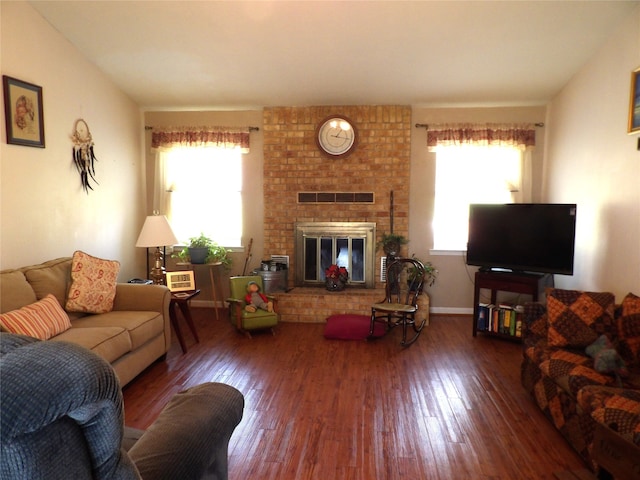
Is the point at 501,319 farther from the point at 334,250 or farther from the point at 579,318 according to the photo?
the point at 334,250

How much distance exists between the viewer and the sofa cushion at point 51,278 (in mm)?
2963

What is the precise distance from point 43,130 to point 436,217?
13.3 feet

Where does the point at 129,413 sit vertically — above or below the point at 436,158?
below

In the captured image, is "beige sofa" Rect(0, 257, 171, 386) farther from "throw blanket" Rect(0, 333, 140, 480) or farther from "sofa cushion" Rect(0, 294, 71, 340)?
"throw blanket" Rect(0, 333, 140, 480)

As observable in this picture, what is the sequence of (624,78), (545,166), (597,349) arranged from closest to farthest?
(597,349) → (624,78) → (545,166)

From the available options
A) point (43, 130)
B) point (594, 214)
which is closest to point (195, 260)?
point (43, 130)

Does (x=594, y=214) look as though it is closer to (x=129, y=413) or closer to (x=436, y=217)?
(x=436, y=217)

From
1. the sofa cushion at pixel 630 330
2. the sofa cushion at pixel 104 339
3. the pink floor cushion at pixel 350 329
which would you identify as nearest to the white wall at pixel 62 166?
the sofa cushion at pixel 104 339

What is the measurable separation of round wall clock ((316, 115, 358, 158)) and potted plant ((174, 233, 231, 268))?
1.74 metres

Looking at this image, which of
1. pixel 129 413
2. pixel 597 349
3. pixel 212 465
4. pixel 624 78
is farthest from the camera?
pixel 624 78

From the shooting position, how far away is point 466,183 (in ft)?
15.8

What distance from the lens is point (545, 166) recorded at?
468 centimetres

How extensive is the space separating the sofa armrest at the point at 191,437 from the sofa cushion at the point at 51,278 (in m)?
2.14

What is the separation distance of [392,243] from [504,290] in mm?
1304
